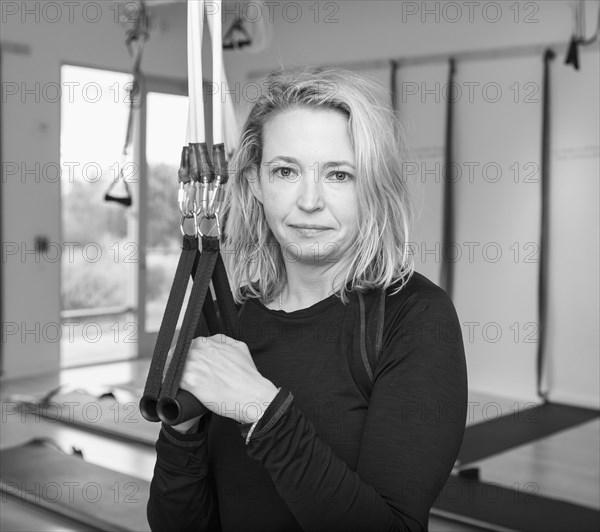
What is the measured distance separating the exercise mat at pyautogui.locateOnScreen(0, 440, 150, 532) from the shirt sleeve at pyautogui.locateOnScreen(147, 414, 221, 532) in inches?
51.7

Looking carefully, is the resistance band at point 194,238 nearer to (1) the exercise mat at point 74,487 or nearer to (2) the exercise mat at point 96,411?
(1) the exercise mat at point 74,487

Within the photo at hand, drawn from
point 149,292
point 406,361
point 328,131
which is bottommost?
point 149,292

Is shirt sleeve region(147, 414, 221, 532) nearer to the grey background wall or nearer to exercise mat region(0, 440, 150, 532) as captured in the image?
exercise mat region(0, 440, 150, 532)

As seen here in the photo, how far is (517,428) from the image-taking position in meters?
4.92

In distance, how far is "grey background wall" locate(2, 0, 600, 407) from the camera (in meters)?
5.71

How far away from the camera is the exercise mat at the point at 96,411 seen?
4.35 m

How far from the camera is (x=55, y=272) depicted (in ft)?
22.2

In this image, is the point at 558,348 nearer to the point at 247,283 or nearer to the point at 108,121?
the point at 108,121

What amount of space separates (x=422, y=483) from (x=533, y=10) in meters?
5.38

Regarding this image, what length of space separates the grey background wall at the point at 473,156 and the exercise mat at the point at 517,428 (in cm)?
30

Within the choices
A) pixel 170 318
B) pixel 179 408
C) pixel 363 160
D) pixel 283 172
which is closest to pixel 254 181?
pixel 283 172

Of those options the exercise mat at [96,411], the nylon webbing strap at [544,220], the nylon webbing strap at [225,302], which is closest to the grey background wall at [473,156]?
the nylon webbing strap at [544,220]

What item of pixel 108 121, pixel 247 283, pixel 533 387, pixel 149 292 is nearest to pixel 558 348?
pixel 533 387

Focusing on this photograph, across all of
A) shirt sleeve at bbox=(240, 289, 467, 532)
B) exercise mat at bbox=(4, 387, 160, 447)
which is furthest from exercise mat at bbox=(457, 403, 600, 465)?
shirt sleeve at bbox=(240, 289, 467, 532)
